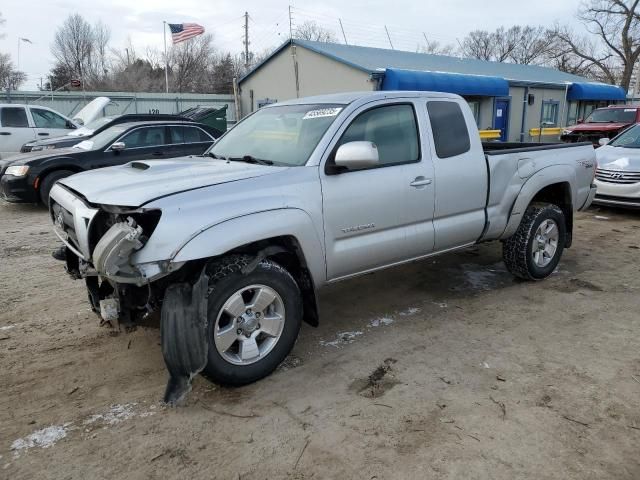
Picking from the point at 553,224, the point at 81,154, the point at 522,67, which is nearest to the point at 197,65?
the point at 522,67

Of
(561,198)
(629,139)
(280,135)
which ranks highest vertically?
(280,135)

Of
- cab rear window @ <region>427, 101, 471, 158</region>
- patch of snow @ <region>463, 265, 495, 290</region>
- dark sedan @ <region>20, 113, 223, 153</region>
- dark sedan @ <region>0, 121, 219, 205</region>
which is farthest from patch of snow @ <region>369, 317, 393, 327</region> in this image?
dark sedan @ <region>20, 113, 223, 153</region>

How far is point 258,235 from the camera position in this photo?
3080 mm

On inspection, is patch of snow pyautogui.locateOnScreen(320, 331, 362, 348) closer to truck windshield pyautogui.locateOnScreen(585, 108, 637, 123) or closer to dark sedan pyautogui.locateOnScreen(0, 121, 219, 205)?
dark sedan pyautogui.locateOnScreen(0, 121, 219, 205)

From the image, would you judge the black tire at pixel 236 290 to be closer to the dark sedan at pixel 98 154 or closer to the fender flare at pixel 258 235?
the fender flare at pixel 258 235

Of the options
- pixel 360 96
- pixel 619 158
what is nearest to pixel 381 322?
pixel 360 96

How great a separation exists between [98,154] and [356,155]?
7263mm

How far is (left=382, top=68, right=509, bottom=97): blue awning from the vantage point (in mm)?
17500

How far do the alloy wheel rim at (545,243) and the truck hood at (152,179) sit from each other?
10.2ft

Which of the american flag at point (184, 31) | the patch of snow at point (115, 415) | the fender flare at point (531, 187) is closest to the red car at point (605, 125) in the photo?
the fender flare at point (531, 187)

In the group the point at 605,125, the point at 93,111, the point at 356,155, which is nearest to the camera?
the point at 356,155

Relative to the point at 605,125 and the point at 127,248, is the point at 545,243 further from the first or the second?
the point at 605,125

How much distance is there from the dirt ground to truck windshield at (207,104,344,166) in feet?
4.91

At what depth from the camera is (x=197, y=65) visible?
59.6 metres
